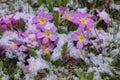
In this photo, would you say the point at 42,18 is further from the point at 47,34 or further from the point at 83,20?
the point at 83,20

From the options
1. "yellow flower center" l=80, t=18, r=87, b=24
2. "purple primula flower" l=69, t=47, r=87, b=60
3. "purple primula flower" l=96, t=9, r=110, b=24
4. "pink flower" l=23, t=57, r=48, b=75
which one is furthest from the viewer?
"purple primula flower" l=96, t=9, r=110, b=24

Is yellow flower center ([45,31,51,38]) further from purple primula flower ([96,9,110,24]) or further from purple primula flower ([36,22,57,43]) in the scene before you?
purple primula flower ([96,9,110,24])

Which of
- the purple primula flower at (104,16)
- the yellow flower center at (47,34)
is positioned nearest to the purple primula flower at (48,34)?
the yellow flower center at (47,34)

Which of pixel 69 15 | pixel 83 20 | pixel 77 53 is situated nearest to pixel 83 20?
pixel 83 20

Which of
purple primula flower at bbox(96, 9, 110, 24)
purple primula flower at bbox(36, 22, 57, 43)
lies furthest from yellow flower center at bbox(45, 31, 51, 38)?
purple primula flower at bbox(96, 9, 110, 24)

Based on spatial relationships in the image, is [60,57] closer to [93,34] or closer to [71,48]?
[71,48]

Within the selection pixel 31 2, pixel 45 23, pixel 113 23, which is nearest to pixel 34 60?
pixel 45 23

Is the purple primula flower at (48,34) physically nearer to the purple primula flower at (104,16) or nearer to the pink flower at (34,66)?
the pink flower at (34,66)
